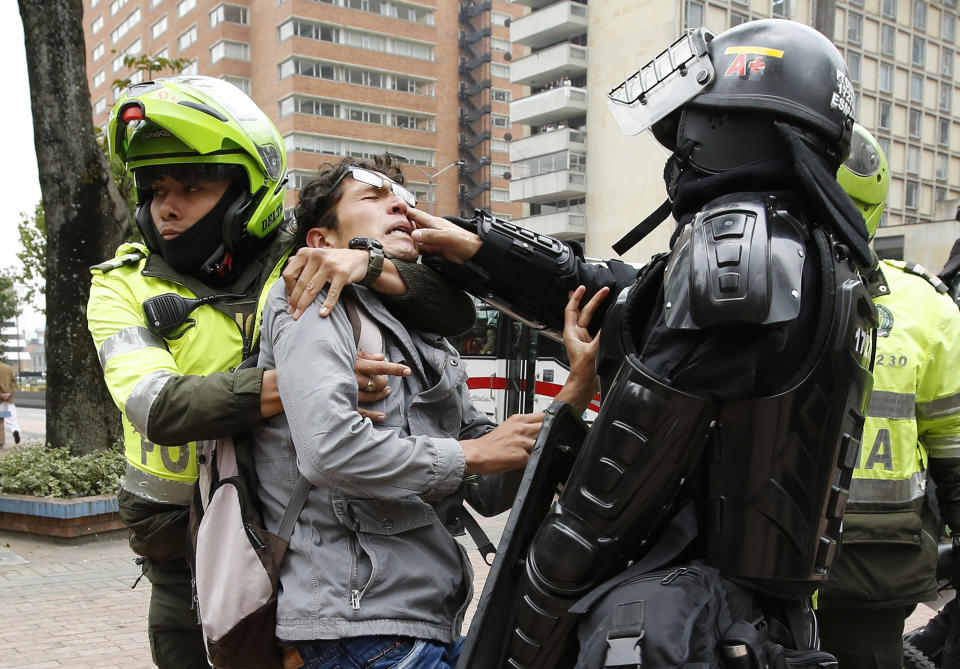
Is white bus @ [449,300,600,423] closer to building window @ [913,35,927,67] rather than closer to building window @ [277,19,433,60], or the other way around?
building window @ [913,35,927,67]

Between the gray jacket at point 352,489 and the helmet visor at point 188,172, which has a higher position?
the helmet visor at point 188,172

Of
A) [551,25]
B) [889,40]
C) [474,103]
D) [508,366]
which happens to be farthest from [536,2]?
[508,366]

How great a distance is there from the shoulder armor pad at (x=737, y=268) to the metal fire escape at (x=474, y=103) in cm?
7242

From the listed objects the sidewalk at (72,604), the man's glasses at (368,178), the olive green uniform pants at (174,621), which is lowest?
the sidewalk at (72,604)

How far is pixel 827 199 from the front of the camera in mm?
1750

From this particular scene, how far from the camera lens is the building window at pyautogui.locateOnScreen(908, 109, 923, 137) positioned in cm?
5328

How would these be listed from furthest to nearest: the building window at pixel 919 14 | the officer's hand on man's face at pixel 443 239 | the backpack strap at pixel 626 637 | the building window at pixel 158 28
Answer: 1. the building window at pixel 158 28
2. the building window at pixel 919 14
3. the officer's hand on man's face at pixel 443 239
4. the backpack strap at pixel 626 637

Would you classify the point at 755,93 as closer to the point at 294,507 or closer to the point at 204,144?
the point at 294,507

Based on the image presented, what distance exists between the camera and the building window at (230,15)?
6600 centimetres

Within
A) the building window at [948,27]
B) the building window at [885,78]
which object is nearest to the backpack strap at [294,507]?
the building window at [885,78]

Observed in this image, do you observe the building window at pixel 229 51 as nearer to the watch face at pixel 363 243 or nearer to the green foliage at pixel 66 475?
the green foliage at pixel 66 475

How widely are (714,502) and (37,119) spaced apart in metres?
8.01

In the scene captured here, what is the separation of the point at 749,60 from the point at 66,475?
7.43m

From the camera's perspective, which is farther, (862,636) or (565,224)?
(565,224)
